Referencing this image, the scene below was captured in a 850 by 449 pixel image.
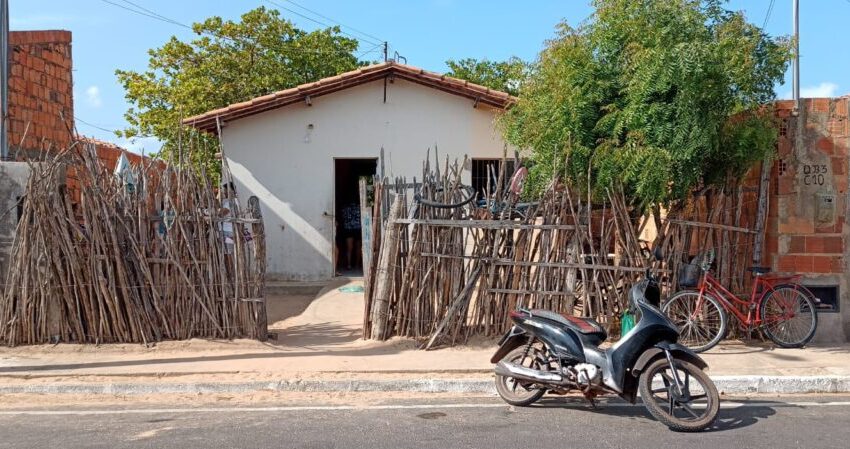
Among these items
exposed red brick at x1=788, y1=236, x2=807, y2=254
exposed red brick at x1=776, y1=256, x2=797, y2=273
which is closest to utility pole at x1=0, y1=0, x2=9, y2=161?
exposed red brick at x1=776, y1=256, x2=797, y2=273

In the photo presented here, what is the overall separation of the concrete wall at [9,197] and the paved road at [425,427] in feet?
9.81

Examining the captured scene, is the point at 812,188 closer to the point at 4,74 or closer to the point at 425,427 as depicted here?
the point at 425,427

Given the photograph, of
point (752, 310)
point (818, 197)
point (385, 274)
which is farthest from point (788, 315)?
point (385, 274)

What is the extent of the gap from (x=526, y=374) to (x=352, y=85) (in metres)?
8.84

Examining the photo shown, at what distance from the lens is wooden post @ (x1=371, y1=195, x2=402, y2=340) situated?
855 centimetres

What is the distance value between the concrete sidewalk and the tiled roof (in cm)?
570

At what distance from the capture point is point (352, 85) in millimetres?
13703

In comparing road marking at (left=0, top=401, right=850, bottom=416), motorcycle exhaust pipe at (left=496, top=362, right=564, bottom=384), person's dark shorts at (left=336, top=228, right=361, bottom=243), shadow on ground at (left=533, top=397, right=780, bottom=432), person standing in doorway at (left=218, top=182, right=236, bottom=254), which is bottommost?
road marking at (left=0, top=401, right=850, bottom=416)

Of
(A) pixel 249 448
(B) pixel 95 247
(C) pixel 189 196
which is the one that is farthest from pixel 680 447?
(B) pixel 95 247

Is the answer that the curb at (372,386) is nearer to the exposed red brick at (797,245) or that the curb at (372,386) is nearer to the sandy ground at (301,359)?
the sandy ground at (301,359)

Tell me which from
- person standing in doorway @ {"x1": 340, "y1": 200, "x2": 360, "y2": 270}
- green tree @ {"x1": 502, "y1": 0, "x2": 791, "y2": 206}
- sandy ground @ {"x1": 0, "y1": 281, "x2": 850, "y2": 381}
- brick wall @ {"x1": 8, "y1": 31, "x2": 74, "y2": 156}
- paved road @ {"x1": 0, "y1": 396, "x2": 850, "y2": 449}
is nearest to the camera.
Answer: paved road @ {"x1": 0, "y1": 396, "x2": 850, "y2": 449}

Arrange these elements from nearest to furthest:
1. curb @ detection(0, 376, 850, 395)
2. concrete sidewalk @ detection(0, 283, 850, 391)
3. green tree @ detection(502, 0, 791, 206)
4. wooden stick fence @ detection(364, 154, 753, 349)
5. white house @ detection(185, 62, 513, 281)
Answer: curb @ detection(0, 376, 850, 395) → concrete sidewalk @ detection(0, 283, 850, 391) → green tree @ detection(502, 0, 791, 206) → wooden stick fence @ detection(364, 154, 753, 349) → white house @ detection(185, 62, 513, 281)

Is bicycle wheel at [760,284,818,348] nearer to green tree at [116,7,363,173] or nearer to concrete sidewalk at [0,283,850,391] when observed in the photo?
concrete sidewalk at [0,283,850,391]

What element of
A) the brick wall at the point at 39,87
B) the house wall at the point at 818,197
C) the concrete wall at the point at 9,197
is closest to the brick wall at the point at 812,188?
the house wall at the point at 818,197
